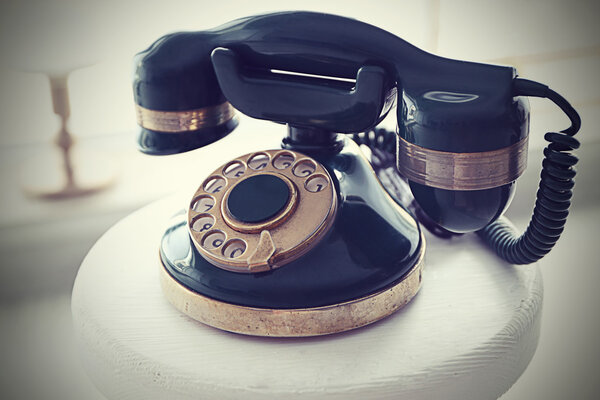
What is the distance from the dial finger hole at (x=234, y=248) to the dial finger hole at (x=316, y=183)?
0.31ft

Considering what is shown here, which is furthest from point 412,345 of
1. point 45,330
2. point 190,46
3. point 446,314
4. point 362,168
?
point 45,330

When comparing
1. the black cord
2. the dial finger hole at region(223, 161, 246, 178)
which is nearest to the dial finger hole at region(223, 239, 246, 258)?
the dial finger hole at region(223, 161, 246, 178)

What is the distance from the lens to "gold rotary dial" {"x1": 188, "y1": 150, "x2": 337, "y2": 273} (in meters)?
0.63

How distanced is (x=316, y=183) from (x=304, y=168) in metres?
0.03

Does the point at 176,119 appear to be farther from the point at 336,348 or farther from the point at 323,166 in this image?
the point at 336,348

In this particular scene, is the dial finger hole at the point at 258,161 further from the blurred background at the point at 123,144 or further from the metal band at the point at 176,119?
the blurred background at the point at 123,144

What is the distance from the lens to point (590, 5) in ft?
5.45

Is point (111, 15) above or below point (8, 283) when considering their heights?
above

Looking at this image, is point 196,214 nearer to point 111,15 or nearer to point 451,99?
point 451,99

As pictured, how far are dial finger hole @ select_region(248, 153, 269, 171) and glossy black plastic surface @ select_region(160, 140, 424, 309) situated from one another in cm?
7

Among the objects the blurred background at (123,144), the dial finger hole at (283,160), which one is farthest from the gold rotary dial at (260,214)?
the blurred background at (123,144)

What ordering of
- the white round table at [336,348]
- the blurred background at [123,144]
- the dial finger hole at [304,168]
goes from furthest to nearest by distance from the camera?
1. the blurred background at [123,144]
2. the dial finger hole at [304,168]
3. the white round table at [336,348]

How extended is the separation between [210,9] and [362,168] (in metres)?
0.86

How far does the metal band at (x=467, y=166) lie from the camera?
603mm
